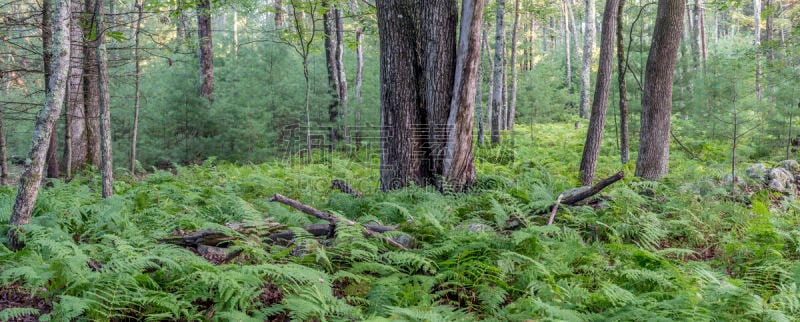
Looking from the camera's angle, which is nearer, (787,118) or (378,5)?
(378,5)

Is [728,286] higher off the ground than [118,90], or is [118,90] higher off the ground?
[118,90]

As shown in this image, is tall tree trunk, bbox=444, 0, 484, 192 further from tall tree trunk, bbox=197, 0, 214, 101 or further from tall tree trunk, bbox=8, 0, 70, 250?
tall tree trunk, bbox=197, 0, 214, 101

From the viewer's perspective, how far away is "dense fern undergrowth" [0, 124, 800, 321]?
9.57 ft

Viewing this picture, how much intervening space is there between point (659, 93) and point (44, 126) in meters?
8.09

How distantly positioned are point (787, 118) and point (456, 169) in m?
10.8

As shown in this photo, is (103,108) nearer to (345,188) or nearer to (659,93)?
(345,188)

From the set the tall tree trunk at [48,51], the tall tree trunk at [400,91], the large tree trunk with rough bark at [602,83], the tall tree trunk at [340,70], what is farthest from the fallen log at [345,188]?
the tall tree trunk at [340,70]

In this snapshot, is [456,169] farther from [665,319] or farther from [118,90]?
[118,90]

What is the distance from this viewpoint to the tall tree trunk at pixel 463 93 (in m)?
6.57

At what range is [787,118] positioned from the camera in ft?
41.5

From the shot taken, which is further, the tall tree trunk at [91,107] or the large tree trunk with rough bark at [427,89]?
the tall tree trunk at [91,107]

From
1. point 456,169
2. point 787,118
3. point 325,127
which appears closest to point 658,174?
point 456,169

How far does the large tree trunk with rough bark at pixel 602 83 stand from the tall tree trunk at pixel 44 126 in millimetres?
7163

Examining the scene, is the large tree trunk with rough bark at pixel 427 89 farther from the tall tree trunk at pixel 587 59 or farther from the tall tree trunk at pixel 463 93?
the tall tree trunk at pixel 587 59
